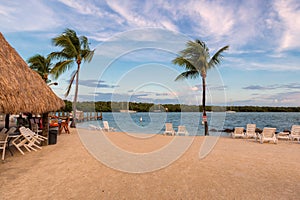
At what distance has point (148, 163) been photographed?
6121mm

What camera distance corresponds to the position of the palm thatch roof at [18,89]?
551cm

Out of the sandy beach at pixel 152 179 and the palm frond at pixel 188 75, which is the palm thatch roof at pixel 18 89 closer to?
the sandy beach at pixel 152 179

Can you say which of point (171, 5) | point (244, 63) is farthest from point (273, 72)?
point (171, 5)

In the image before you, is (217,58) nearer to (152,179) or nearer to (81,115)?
(152,179)

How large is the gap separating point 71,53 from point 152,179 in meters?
13.9

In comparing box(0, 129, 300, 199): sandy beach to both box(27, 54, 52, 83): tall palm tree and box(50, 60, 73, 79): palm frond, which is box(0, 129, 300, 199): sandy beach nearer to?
box(50, 60, 73, 79): palm frond

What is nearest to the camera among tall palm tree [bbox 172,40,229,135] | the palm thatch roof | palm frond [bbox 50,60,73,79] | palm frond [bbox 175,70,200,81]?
the palm thatch roof

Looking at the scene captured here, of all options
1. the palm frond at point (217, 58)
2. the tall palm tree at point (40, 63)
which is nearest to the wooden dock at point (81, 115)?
the tall palm tree at point (40, 63)

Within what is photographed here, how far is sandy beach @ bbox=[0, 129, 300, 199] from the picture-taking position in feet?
12.5

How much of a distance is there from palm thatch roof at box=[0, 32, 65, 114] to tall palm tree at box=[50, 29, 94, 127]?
7906 millimetres

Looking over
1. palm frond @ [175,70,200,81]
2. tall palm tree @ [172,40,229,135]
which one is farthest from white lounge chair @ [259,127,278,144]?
palm frond @ [175,70,200,81]

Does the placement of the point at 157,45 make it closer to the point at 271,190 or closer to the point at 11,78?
the point at 11,78

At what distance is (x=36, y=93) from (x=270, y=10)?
12.0 m

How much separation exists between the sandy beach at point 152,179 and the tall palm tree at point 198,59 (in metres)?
6.85
